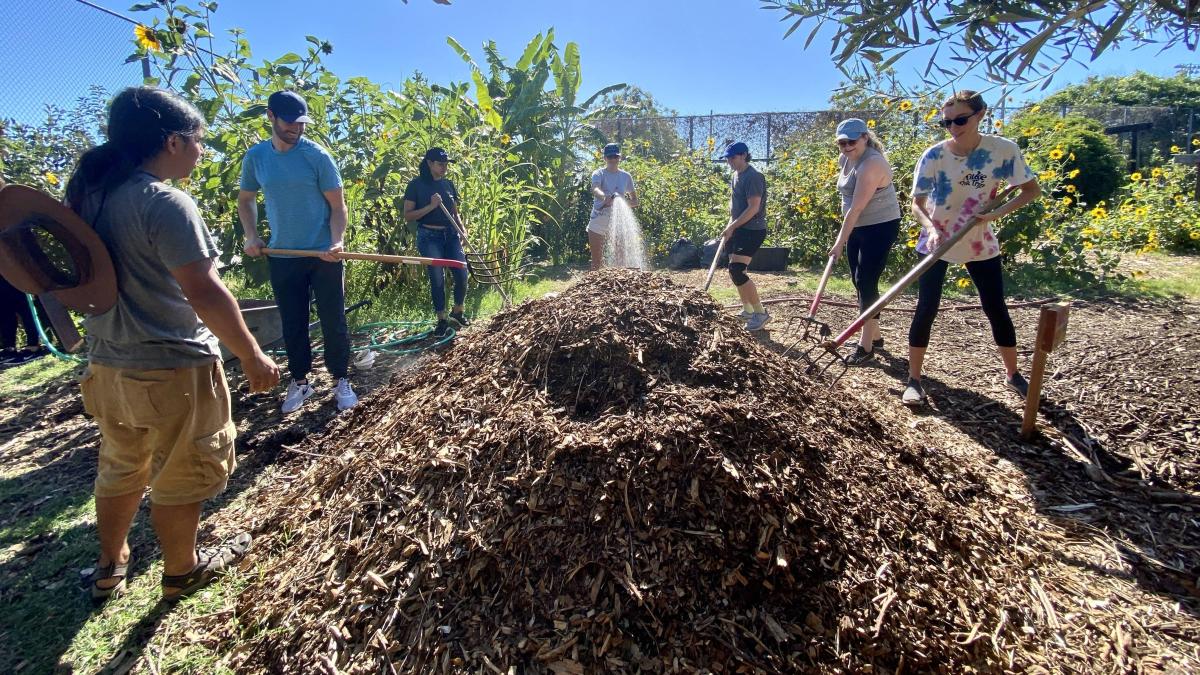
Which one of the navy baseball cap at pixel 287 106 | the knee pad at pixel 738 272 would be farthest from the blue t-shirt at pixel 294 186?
the knee pad at pixel 738 272

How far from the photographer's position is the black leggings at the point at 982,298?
316cm

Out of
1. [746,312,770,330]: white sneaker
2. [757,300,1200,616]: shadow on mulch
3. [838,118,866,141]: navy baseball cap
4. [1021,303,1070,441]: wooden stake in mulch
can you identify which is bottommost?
[757,300,1200,616]: shadow on mulch

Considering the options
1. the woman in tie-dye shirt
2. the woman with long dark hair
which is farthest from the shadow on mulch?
Answer: the woman with long dark hair

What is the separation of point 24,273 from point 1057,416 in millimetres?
4206

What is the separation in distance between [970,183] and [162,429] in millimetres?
3738

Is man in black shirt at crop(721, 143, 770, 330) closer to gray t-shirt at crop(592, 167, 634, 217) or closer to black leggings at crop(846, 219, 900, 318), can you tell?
black leggings at crop(846, 219, 900, 318)

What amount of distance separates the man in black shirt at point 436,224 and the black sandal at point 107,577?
125 inches

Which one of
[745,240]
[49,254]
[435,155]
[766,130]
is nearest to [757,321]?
[745,240]

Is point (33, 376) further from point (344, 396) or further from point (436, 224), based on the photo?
point (436, 224)

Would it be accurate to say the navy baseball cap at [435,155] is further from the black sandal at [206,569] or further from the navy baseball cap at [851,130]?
the black sandal at [206,569]

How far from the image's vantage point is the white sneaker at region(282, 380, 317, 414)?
11.6ft

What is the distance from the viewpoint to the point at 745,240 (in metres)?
5.14

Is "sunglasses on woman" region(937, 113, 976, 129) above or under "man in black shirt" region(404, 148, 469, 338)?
above

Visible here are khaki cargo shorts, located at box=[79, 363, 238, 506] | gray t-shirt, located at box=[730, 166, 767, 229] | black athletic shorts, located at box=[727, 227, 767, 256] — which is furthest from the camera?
black athletic shorts, located at box=[727, 227, 767, 256]
